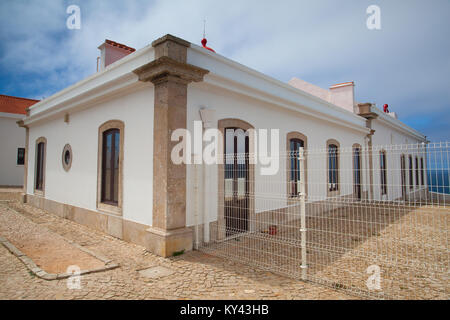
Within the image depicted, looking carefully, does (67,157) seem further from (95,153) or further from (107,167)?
(107,167)

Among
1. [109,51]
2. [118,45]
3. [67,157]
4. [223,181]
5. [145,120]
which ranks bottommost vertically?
[223,181]

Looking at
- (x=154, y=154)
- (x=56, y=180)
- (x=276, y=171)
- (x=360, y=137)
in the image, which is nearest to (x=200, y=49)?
(x=154, y=154)

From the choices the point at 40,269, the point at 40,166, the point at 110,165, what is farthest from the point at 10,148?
the point at 40,269

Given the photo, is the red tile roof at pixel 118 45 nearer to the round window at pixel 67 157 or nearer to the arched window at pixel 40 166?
the round window at pixel 67 157

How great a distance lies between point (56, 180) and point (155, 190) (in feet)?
18.4

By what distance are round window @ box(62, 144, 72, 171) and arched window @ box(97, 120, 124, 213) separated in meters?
1.98

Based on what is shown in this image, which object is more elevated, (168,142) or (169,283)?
(168,142)

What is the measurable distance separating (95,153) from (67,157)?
2037mm

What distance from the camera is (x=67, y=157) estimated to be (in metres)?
8.05

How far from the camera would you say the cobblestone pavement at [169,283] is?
123 inches

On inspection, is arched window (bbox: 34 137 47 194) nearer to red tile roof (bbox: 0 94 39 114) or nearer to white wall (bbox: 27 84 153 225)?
white wall (bbox: 27 84 153 225)

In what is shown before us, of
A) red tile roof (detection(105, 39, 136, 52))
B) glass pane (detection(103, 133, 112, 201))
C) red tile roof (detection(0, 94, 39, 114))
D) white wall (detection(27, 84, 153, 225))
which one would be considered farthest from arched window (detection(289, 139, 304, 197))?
red tile roof (detection(0, 94, 39, 114))
